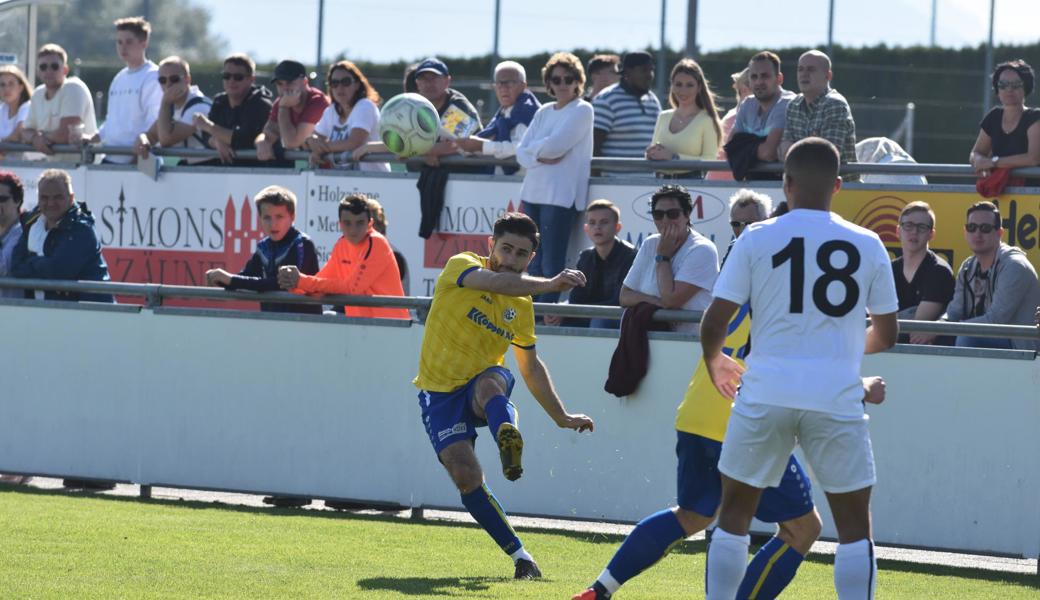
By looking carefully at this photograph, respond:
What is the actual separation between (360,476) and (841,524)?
531 cm

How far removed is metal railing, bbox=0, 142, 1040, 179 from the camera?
10641 mm

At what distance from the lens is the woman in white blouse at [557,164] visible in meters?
11.4

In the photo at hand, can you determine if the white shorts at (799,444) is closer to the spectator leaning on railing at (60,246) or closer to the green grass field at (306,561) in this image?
the green grass field at (306,561)

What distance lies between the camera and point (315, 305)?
11133mm

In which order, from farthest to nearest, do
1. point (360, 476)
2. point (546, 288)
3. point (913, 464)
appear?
1. point (360, 476)
2. point (913, 464)
3. point (546, 288)

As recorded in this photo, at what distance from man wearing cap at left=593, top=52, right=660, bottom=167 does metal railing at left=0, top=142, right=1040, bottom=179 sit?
0.37m

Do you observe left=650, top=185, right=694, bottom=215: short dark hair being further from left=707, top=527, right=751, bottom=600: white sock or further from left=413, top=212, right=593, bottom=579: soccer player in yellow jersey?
left=707, top=527, right=751, bottom=600: white sock

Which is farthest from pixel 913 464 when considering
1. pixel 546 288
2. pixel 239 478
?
pixel 239 478

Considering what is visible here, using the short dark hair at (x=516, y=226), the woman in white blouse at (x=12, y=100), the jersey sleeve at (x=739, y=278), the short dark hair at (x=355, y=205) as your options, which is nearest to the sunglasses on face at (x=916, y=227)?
the short dark hair at (x=516, y=226)

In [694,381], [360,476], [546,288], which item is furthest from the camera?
[360,476]

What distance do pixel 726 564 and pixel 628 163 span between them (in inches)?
239

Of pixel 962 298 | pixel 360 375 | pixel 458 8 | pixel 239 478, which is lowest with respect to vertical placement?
pixel 239 478

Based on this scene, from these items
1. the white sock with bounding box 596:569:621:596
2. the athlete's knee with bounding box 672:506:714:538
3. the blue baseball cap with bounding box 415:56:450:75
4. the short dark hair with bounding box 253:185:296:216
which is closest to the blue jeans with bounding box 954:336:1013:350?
the athlete's knee with bounding box 672:506:714:538

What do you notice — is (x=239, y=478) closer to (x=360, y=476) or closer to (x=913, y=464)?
(x=360, y=476)
